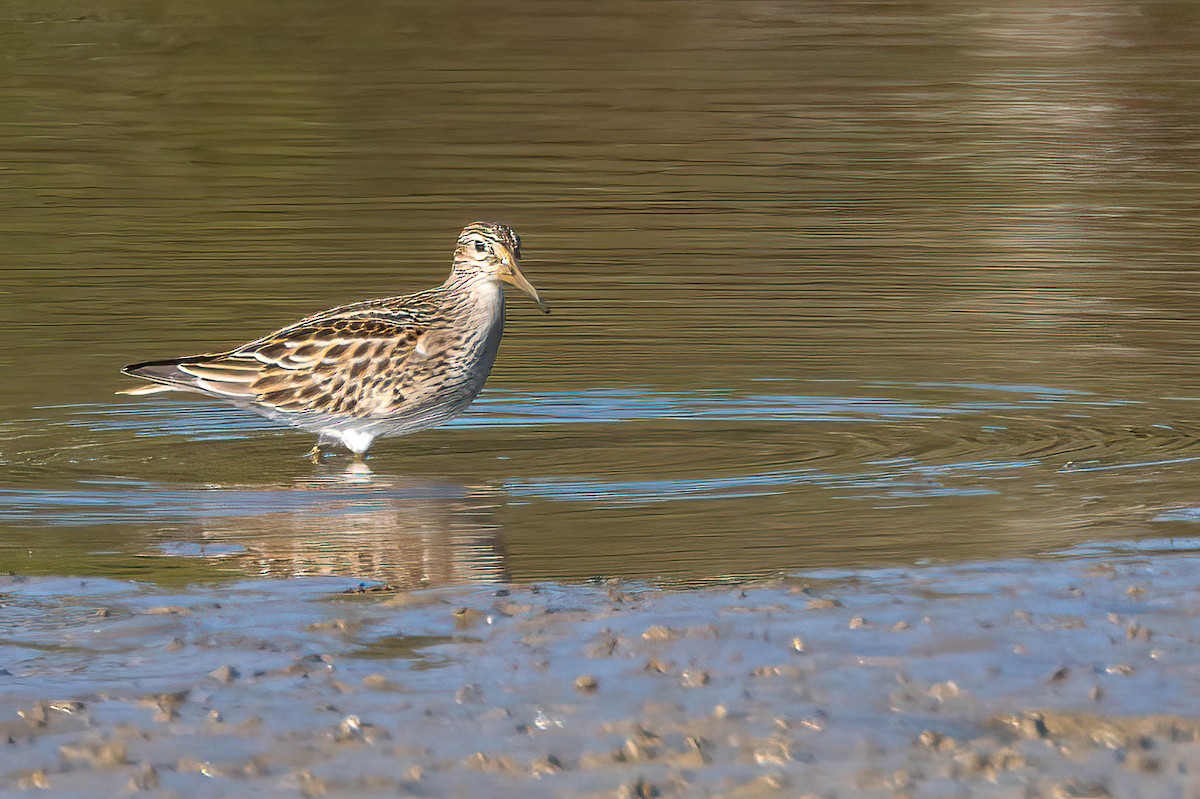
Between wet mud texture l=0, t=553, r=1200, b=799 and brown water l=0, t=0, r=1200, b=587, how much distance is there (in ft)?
2.19

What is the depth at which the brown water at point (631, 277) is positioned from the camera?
8.98 meters

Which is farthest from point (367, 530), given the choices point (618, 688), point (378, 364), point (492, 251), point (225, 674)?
point (618, 688)

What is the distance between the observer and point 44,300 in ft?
48.1

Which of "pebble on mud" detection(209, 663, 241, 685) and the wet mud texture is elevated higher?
"pebble on mud" detection(209, 663, 241, 685)

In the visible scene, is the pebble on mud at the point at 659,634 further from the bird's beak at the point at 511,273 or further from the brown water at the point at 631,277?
the bird's beak at the point at 511,273

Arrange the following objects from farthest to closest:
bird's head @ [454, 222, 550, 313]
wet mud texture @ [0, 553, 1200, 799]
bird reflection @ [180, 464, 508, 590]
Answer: bird's head @ [454, 222, 550, 313] < bird reflection @ [180, 464, 508, 590] < wet mud texture @ [0, 553, 1200, 799]

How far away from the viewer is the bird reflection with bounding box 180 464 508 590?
26.3 ft

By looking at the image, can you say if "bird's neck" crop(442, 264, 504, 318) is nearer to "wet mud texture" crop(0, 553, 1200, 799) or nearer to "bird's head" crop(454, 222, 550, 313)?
"bird's head" crop(454, 222, 550, 313)

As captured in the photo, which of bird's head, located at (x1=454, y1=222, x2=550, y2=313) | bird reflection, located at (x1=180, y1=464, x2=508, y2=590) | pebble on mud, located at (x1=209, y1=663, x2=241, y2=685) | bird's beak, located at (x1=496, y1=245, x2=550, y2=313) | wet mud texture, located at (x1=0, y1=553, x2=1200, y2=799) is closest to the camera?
wet mud texture, located at (x1=0, y1=553, x2=1200, y2=799)

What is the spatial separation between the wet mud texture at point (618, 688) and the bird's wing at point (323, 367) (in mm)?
2955

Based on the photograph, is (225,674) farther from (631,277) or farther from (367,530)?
(631,277)

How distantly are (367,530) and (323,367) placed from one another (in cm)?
196

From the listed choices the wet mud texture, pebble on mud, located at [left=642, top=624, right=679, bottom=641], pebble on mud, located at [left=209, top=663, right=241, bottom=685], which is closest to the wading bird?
the wet mud texture

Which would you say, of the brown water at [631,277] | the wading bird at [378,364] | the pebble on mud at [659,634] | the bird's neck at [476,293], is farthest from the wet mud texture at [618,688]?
the bird's neck at [476,293]
